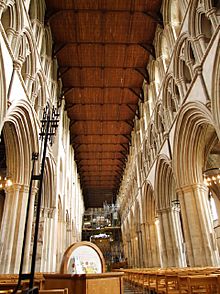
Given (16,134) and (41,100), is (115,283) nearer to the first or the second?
(16,134)

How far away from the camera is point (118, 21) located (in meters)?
13.2

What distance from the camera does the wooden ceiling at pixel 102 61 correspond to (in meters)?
12.7

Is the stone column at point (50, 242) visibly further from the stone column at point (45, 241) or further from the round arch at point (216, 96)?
the round arch at point (216, 96)

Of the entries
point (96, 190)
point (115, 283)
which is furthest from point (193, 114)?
point (96, 190)

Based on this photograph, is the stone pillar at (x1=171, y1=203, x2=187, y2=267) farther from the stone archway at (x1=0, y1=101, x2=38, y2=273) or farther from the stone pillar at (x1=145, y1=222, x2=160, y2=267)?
the stone archway at (x1=0, y1=101, x2=38, y2=273)

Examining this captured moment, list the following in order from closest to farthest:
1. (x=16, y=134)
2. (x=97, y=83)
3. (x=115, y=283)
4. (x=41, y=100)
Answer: (x=115, y=283) → (x=16, y=134) → (x=41, y=100) → (x=97, y=83)

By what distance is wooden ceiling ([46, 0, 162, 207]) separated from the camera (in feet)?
41.8

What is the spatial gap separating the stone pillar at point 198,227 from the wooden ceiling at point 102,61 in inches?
342

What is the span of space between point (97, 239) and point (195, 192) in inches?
1100

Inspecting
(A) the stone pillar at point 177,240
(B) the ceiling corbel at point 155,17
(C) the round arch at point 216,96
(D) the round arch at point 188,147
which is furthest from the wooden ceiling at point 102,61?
(A) the stone pillar at point 177,240

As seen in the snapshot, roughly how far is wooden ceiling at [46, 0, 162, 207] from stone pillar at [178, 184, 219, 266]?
28.5 ft

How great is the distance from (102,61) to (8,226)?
1108 centimetres

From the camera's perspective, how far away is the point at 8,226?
8.11 meters

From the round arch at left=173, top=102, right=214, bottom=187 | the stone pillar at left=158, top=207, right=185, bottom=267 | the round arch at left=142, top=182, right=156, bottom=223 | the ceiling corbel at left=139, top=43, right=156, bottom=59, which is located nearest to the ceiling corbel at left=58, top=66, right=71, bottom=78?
the ceiling corbel at left=139, top=43, right=156, bottom=59
